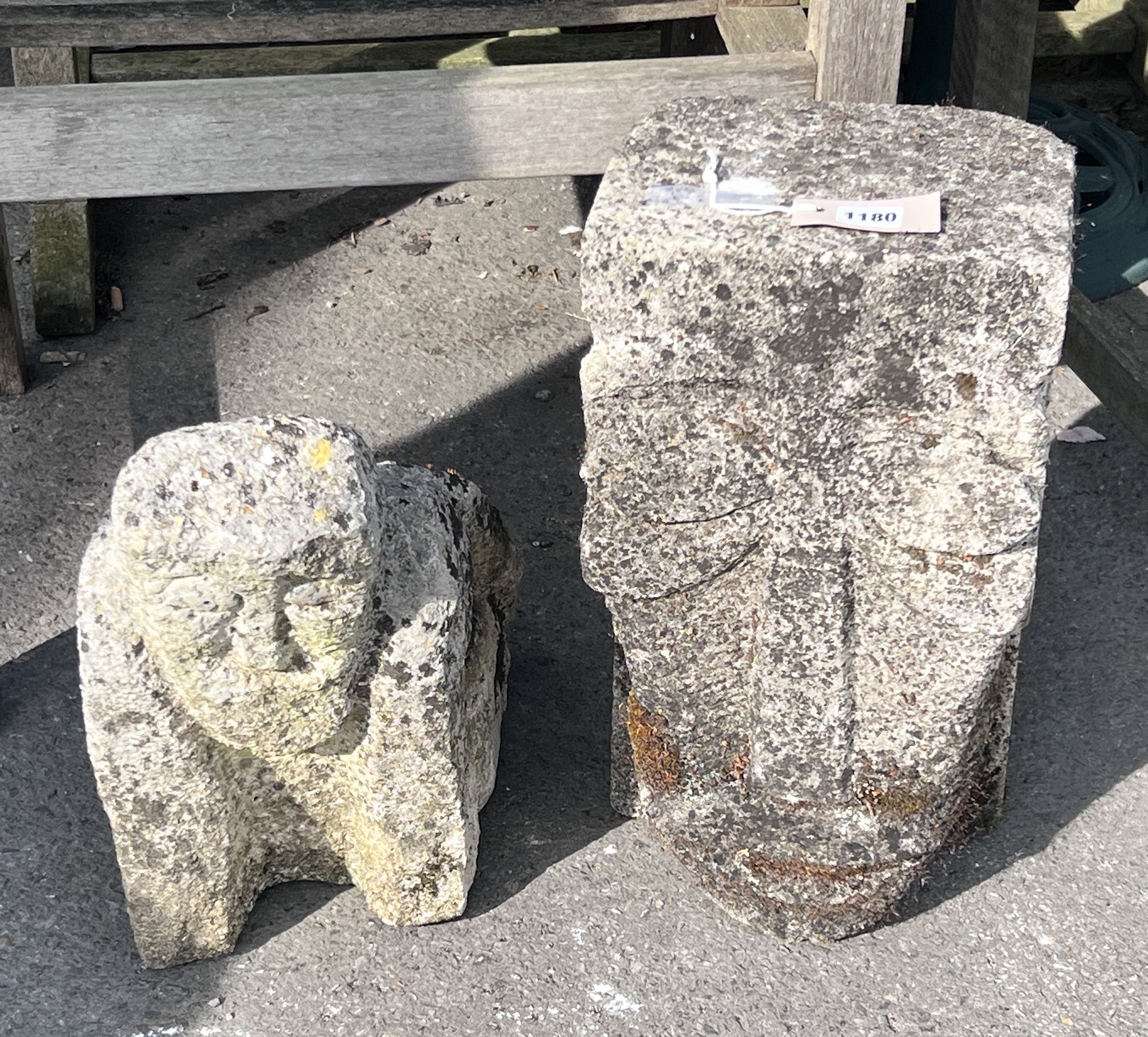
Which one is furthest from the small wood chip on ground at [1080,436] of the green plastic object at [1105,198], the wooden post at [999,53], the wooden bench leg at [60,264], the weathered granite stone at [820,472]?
the wooden bench leg at [60,264]

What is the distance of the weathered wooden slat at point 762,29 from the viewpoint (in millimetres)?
3045

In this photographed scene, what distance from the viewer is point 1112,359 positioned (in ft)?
10.7

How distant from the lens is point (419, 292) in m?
4.00

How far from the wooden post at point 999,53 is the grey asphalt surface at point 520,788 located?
734 millimetres

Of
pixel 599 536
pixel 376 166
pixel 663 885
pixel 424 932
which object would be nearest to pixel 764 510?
pixel 599 536

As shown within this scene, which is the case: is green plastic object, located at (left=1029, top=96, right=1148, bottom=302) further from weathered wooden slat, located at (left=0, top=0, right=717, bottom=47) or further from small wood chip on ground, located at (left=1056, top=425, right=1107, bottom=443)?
weathered wooden slat, located at (left=0, top=0, right=717, bottom=47)

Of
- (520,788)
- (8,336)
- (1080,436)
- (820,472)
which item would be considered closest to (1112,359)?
(1080,436)

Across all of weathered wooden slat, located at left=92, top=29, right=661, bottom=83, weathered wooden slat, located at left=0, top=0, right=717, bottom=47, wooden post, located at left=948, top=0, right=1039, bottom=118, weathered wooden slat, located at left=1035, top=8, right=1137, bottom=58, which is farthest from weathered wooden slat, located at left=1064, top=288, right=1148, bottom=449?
weathered wooden slat, located at left=92, top=29, right=661, bottom=83

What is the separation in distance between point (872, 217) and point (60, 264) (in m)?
2.56

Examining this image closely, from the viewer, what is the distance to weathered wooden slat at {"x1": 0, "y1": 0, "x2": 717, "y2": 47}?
11.0 feet

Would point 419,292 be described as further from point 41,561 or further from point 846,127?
point 846,127

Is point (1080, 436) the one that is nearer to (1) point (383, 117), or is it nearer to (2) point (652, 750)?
(2) point (652, 750)

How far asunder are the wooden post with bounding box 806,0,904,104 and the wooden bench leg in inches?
80.3

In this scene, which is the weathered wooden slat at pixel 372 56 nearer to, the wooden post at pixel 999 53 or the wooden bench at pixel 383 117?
the wooden post at pixel 999 53
